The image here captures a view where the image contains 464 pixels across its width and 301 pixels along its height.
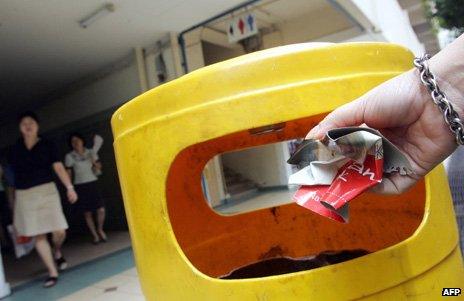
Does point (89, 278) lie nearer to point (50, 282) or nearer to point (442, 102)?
point (50, 282)

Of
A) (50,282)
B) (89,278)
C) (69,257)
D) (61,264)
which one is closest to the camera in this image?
(50,282)

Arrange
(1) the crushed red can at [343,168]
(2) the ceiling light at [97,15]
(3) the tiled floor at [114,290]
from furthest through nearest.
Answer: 1. (2) the ceiling light at [97,15]
2. (3) the tiled floor at [114,290]
3. (1) the crushed red can at [343,168]

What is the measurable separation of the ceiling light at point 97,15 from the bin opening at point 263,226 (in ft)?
10.6

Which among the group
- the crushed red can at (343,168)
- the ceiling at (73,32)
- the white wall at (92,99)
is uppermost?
the ceiling at (73,32)

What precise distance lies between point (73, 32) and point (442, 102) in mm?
4490

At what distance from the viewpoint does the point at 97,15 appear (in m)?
4.04

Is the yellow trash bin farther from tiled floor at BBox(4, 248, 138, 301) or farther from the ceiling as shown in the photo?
the ceiling

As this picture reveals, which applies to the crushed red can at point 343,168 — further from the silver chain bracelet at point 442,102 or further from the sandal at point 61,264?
the sandal at point 61,264

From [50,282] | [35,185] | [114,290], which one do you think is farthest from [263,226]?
[50,282]

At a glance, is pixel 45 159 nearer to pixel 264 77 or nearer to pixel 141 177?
pixel 141 177

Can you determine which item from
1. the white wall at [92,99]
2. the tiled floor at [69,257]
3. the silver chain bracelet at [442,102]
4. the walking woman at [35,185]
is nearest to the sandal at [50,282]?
the walking woman at [35,185]

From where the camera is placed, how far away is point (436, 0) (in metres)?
9.96

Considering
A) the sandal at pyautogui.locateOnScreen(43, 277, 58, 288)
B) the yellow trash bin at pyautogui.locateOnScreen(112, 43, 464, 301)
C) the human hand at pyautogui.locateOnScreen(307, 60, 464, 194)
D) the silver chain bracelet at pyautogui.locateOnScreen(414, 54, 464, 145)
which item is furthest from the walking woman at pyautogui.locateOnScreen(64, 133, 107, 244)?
the silver chain bracelet at pyautogui.locateOnScreen(414, 54, 464, 145)

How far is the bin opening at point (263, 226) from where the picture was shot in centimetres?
123
